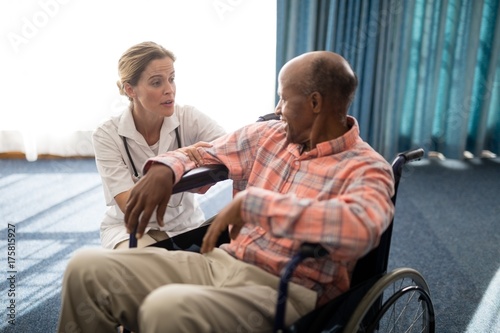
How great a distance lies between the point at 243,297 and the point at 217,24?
7.85 ft

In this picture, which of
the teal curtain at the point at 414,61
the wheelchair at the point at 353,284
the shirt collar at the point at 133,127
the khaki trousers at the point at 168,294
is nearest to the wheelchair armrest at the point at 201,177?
the wheelchair at the point at 353,284

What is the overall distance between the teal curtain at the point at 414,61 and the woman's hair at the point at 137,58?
164 cm

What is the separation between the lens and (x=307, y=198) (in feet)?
4.31

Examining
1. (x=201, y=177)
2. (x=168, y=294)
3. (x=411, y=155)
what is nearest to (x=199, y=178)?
(x=201, y=177)

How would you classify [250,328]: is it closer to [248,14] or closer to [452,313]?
[452,313]

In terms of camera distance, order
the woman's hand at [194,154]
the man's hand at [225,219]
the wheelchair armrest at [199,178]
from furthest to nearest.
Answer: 1. the woman's hand at [194,154]
2. the wheelchair armrest at [199,178]
3. the man's hand at [225,219]

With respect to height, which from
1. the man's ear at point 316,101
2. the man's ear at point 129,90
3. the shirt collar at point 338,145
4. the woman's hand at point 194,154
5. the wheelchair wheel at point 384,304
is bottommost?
the wheelchair wheel at point 384,304

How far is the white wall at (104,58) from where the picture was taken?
10.5ft

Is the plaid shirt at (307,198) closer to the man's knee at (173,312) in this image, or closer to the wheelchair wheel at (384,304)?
the wheelchair wheel at (384,304)

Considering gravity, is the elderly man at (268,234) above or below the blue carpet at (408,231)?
above

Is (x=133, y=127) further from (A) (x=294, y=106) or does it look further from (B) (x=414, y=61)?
(B) (x=414, y=61)

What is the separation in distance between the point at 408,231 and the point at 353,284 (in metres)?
1.33

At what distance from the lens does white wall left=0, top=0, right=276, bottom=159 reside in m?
3.20

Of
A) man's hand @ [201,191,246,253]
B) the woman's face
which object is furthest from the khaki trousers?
the woman's face
